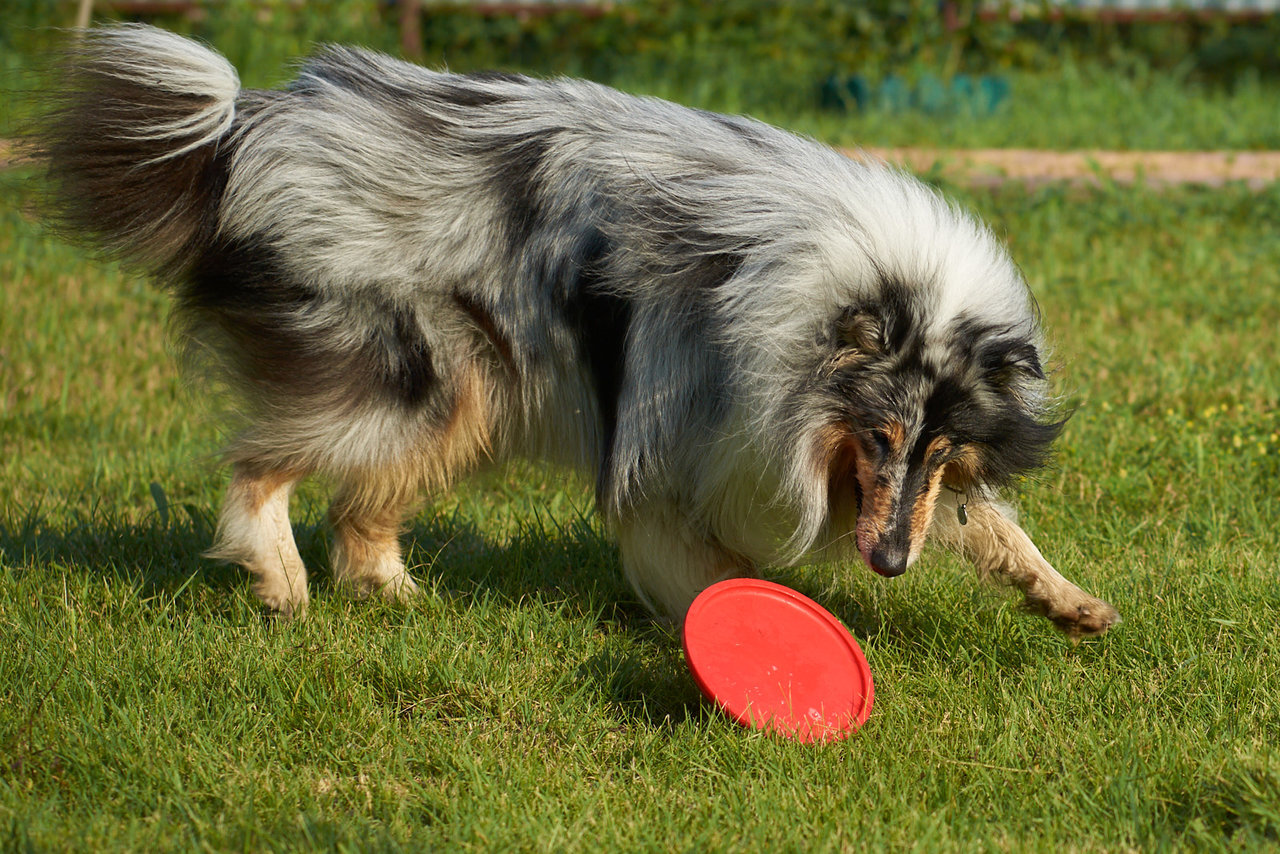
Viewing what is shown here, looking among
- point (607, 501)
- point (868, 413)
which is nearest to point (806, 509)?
point (868, 413)

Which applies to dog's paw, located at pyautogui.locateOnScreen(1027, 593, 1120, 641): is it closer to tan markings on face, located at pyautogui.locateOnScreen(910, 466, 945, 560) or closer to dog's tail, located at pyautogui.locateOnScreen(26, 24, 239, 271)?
tan markings on face, located at pyautogui.locateOnScreen(910, 466, 945, 560)

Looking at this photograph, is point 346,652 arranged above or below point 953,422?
below

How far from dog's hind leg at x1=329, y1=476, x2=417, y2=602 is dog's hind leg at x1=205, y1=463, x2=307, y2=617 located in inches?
8.8

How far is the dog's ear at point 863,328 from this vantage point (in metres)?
3.21

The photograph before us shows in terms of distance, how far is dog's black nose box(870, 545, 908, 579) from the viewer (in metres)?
3.20

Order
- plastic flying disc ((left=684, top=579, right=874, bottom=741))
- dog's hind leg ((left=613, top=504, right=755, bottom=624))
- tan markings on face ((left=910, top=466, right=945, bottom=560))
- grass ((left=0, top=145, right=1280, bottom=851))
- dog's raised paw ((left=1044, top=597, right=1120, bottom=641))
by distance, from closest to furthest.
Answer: grass ((left=0, top=145, right=1280, bottom=851))
plastic flying disc ((left=684, top=579, right=874, bottom=741))
tan markings on face ((left=910, top=466, right=945, bottom=560))
dog's raised paw ((left=1044, top=597, right=1120, bottom=641))
dog's hind leg ((left=613, top=504, right=755, bottom=624))

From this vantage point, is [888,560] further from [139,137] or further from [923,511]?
[139,137]

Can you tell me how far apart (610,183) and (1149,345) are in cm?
359

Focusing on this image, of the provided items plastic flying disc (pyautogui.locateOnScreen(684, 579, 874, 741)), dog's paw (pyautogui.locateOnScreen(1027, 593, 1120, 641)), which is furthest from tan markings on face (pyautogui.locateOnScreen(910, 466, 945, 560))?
dog's paw (pyautogui.locateOnScreen(1027, 593, 1120, 641))

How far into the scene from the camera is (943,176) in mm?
7859

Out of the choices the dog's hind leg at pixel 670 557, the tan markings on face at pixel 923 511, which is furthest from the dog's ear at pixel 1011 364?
the dog's hind leg at pixel 670 557

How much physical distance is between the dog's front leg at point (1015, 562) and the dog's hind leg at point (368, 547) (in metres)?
1.64

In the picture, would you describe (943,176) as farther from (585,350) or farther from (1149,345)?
(585,350)

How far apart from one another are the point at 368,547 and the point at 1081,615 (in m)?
2.18
